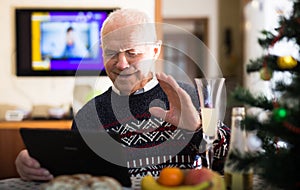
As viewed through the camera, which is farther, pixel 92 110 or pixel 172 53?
pixel 172 53

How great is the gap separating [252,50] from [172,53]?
2.01m

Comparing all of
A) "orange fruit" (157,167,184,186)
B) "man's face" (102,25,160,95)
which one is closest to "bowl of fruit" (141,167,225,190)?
"orange fruit" (157,167,184,186)

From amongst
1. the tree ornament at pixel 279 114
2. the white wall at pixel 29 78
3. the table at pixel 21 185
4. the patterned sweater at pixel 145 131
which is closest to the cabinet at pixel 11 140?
the white wall at pixel 29 78

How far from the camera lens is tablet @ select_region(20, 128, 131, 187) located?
38.8 inches

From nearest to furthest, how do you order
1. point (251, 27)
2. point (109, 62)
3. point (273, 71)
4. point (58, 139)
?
point (273, 71)
point (58, 139)
point (109, 62)
point (251, 27)

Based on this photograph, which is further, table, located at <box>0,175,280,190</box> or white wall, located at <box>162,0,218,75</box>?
white wall, located at <box>162,0,218,75</box>

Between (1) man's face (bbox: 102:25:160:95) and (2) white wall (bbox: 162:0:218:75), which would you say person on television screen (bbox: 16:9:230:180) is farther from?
(2) white wall (bbox: 162:0:218:75)

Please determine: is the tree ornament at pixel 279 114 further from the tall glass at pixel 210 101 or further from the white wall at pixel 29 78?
the white wall at pixel 29 78

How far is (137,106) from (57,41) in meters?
2.23

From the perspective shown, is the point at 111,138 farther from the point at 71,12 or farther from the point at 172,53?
the point at 172,53

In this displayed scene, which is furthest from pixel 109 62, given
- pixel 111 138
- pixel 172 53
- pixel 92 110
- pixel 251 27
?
pixel 172 53

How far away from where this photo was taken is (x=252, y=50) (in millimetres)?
4773

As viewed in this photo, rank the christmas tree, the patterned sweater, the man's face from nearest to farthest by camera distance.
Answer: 1. the christmas tree
2. the patterned sweater
3. the man's face

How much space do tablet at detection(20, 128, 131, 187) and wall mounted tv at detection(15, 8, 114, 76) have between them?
2.57 meters
